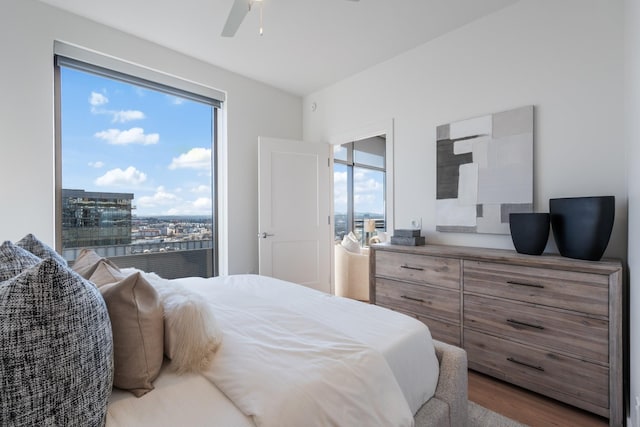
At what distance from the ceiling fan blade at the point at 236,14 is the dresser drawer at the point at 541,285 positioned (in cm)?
220

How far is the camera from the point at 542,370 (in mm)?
1785

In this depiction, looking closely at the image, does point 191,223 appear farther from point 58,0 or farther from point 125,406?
point 125,406

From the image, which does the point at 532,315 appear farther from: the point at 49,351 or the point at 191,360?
the point at 49,351

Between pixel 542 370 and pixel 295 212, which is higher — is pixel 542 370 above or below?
below

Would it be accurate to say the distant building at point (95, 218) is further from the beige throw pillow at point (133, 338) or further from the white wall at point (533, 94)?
the white wall at point (533, 94)

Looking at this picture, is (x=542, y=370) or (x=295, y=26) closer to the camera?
(x=542, y=370)

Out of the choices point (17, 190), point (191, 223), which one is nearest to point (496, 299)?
point (191, 223)

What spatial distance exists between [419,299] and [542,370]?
0.84 meters

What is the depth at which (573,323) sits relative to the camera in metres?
1.68

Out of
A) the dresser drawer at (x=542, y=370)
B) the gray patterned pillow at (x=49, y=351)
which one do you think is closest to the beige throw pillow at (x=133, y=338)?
the gray patterned pillow at (x=49, y=351)

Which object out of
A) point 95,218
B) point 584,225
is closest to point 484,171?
point 584,225

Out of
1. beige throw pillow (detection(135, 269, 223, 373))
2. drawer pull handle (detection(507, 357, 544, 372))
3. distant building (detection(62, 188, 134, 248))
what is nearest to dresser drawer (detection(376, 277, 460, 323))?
drawer pull handle (detection(507, 357, 544, 372))

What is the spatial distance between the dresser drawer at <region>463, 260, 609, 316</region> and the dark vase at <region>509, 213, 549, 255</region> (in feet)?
0.62

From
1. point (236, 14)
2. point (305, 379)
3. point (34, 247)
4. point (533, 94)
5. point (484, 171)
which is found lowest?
point (305, 379)
